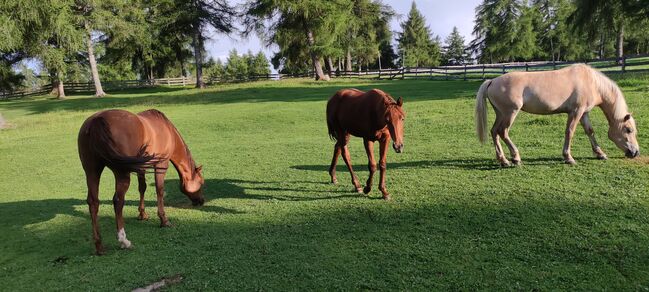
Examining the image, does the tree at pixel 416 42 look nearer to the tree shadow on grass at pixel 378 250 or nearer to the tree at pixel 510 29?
the tree at pixel 510 29

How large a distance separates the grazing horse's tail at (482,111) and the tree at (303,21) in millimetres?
27844

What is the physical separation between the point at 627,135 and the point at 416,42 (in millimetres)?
65078

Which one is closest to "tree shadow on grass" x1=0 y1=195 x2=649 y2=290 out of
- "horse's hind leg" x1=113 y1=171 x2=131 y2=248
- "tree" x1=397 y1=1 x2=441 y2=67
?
"horse's hind leg" x1=113 y1=171 x2=131 y2=248

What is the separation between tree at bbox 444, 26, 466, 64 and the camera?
267ft

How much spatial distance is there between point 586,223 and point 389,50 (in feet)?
225

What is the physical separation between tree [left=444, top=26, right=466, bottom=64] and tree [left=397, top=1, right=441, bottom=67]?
11.9 m

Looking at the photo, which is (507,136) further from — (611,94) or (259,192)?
(259,192)

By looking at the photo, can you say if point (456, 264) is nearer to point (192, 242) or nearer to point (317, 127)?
point (192, 242)

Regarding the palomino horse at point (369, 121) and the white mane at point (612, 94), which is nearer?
the palomino horse at point (369, 121)

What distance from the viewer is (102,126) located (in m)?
4.68

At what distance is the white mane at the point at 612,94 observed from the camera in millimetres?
6781

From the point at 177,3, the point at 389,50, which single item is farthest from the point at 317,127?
the point at 389,50

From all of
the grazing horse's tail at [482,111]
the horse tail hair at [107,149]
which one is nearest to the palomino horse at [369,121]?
the grazing horse's tail at [482,111]

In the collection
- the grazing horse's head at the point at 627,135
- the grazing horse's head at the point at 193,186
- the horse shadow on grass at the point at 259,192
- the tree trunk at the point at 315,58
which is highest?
the tree trunk at the point at 315,58
